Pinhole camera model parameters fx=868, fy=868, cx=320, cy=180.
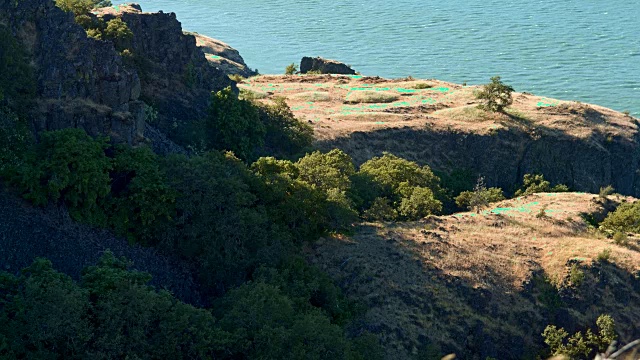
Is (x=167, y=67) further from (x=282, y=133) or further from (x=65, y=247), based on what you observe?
(x=65, y=247)

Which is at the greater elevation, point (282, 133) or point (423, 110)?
point (423, 110)

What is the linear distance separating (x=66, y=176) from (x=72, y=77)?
794 centimetres

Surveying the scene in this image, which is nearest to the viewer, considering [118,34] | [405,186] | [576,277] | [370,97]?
[576,277]

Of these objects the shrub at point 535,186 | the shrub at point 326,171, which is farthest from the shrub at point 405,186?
the shrub at point 535,186

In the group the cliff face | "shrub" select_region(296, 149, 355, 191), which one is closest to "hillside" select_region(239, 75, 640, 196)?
"shrub" select_region(296, 149, 355, 191)

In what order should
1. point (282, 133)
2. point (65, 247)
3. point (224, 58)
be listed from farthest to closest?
point (224, 58)
point (282, 133)
point (65, 247)

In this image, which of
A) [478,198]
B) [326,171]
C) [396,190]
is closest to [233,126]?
[326,171]

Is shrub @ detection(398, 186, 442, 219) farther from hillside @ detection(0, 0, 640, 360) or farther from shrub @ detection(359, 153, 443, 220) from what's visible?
hillside @ detection(0, 0, 640, 360)

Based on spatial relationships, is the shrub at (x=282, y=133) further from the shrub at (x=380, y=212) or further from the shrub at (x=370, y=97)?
the shrub at (x=370, y=97)

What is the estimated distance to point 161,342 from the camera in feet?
95.7

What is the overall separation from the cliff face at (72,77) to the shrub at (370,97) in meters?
35.6

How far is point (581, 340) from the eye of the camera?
1531 inches

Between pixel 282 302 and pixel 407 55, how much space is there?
88.4 metres

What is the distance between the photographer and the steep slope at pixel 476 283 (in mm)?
38156
